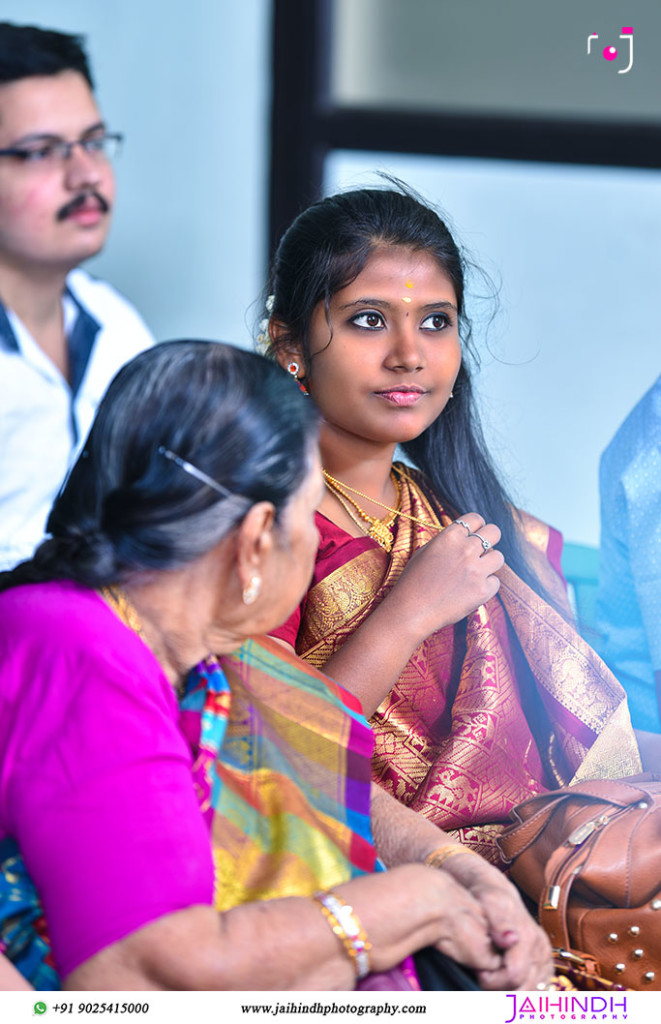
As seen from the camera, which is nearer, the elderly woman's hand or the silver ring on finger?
the elderly woman's hand

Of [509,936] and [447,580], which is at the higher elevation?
[447,580]

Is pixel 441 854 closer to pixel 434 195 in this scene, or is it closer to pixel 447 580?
pixel 447 580

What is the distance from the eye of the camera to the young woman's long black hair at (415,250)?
1.65 m

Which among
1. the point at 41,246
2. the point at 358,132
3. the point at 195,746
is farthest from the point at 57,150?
the point at 195,746

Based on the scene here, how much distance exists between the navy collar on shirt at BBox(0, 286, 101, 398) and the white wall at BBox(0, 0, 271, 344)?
2.68 feet

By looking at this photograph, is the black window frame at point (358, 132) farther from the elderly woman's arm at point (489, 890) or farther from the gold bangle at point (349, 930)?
the gold bangle at point (349, 930)

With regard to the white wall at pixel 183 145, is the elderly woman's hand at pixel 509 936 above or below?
below

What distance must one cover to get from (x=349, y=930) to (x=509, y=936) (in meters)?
0.23

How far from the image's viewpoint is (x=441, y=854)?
1.35 meters

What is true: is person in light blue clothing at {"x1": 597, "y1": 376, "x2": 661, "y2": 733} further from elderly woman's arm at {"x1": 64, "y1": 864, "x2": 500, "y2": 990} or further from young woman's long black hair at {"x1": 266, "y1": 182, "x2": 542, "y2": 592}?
elderly woman's arm at {"x1": 64, "y1": 864, "x2": 500, "y2": 990}

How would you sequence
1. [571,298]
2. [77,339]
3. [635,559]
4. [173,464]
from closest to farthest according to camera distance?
[173,464]
[635,559]
[77,339]
[571,298]

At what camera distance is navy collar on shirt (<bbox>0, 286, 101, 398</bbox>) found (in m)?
3.00

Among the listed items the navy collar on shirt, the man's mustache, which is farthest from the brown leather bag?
the man's mustache

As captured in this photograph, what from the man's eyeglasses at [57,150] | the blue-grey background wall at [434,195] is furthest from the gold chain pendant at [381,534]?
the man's eyeglasses at [57,150]
